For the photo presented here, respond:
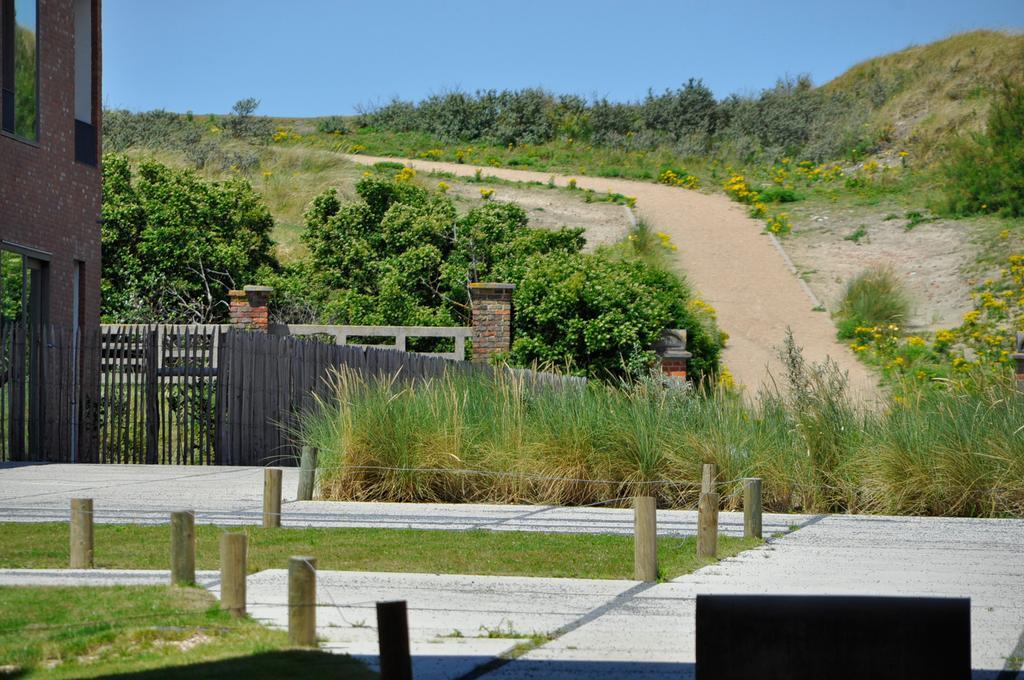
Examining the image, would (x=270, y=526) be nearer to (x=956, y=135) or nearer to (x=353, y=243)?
(x=353, y=243)

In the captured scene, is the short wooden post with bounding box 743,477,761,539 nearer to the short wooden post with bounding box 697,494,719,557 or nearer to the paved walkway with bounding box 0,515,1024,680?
the paved walkway with bounding box 0,515,1024,680

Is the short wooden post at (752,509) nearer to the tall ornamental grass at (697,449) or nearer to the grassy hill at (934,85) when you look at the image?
the tall ornamental grass at (697,449)

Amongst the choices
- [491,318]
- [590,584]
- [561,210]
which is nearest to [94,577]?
[590,584]

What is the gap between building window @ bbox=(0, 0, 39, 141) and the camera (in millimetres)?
17266

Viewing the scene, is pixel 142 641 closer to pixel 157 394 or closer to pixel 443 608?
pixel 443 608

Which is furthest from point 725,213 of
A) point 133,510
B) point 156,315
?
point 133,510

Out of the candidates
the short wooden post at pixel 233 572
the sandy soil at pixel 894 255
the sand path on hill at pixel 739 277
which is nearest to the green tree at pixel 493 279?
the sand path on hill at pixel 739 277

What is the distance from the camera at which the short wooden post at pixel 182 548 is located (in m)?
6.71

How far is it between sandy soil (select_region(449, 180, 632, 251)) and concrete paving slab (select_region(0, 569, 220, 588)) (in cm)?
2325

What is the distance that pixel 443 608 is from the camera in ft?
22.3

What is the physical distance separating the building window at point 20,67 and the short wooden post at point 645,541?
495 inches

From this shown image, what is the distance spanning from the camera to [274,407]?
1720 cm

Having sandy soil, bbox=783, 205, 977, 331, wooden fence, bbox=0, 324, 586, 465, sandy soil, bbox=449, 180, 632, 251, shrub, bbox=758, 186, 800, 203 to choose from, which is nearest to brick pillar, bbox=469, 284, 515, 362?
wooden fence, bbox=0, 324, 586, 465

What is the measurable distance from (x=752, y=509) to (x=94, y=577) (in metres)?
5.00
